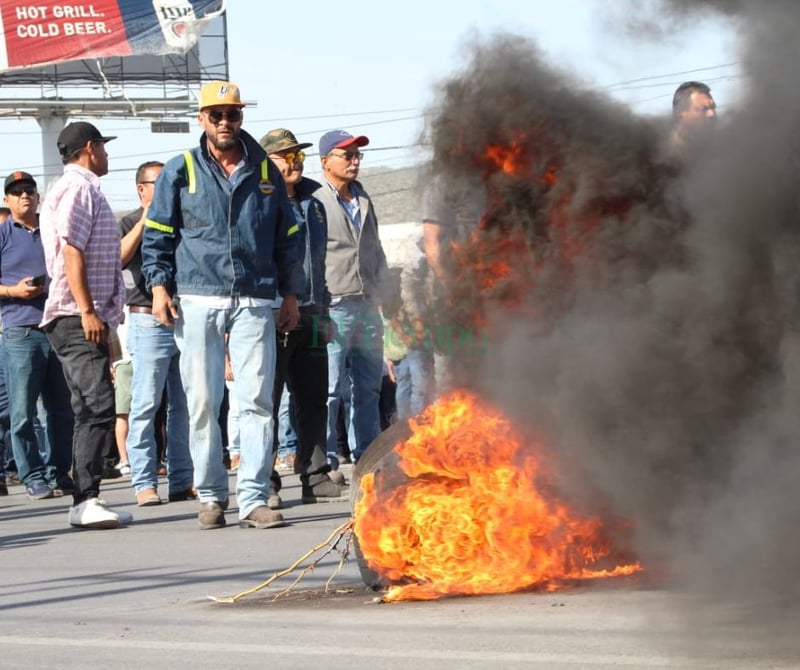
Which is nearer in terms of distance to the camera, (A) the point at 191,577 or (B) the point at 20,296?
(A) the point at 191,577

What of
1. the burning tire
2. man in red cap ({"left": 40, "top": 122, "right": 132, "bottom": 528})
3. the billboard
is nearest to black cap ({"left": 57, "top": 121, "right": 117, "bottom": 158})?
man in red cap ({"left": 40, "top": 122, "right": 132, "bottom": 528})

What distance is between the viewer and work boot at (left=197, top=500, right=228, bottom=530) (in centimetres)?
948

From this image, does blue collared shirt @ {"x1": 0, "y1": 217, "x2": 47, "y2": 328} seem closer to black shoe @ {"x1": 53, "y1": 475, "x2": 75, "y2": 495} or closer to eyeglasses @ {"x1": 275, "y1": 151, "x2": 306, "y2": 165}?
black shoe @ {"x1": 53, "y1": 475, "x2": 75, "y2": 495}

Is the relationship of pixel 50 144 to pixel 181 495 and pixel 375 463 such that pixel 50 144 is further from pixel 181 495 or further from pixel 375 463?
pixel 375 463

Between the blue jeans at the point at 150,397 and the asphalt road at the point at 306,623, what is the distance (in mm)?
2674

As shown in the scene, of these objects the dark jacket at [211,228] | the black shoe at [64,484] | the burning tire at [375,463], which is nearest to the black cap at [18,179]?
the black shoe at [64,484]

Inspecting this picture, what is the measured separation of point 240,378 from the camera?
9289 millimetres

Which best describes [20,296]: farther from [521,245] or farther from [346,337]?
[521,245]

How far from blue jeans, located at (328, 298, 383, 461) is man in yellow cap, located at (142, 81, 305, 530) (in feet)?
7.71

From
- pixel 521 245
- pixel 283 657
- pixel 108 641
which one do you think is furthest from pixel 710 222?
pixel 108 641

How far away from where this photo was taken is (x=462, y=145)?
6582mm

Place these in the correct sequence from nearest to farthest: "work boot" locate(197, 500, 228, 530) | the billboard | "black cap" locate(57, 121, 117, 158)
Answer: "work boot" locate(197, 500, 228, 530), "black cap" locate(57, 121, 117, 158), the billboard

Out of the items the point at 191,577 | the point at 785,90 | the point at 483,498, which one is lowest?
the point at 191,577

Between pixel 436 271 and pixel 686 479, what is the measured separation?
1600 mm
